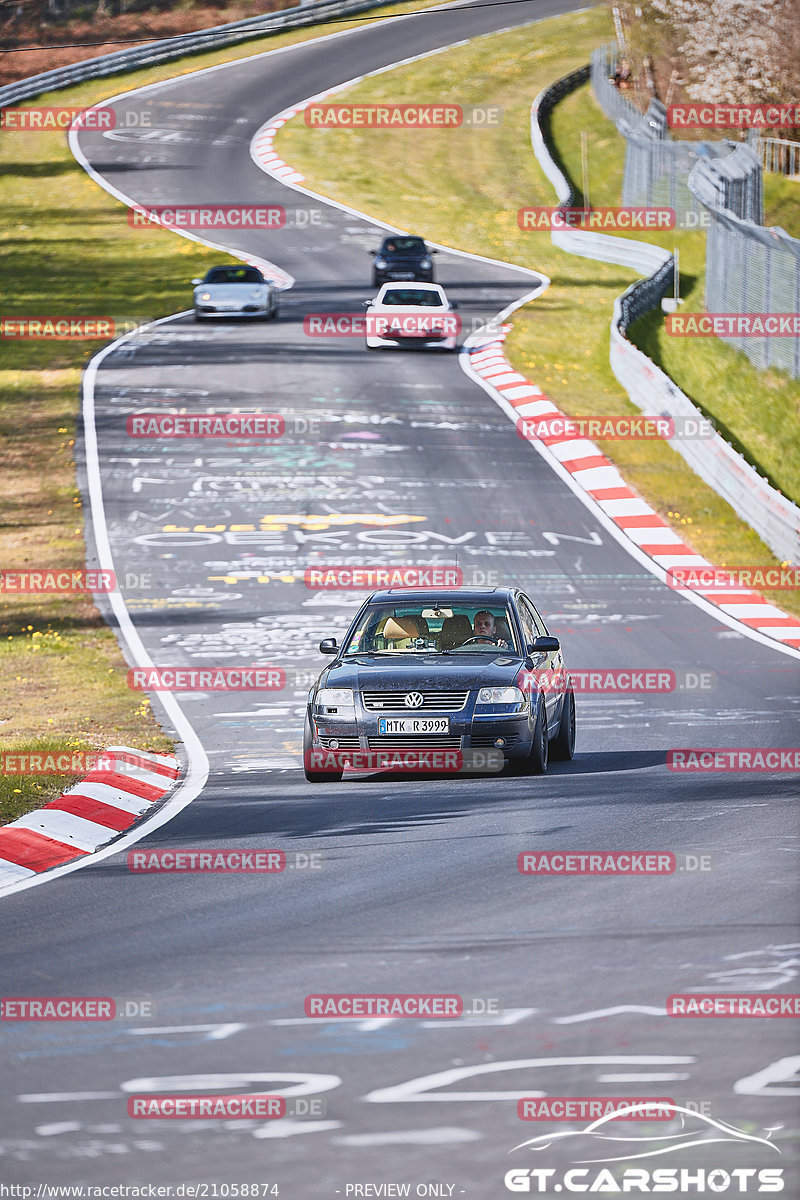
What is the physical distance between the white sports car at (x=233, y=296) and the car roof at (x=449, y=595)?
2753cm

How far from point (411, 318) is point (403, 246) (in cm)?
802

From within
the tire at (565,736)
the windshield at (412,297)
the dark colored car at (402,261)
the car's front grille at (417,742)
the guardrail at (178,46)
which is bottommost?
the tire at (565,736)

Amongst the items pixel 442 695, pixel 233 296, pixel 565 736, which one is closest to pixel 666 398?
pixel 233 296

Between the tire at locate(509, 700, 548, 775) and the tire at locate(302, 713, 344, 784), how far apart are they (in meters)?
1.33

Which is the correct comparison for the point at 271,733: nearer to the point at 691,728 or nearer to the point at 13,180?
the point at 691,728

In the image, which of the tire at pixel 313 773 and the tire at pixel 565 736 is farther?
the tire at pixel 565 736

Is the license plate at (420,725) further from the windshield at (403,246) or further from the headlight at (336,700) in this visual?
the windshield at (403,246)

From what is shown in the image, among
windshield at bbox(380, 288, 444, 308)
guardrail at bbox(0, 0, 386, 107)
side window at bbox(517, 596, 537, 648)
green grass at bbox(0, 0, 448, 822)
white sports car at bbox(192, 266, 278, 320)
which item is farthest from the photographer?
guardrail at bbox(0, 0, 386, 107)

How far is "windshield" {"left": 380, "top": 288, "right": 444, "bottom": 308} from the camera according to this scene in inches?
1575

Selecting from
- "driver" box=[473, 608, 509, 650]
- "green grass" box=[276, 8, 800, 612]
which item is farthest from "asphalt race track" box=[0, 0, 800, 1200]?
"green grass" box=[276, 8, 800, 612]

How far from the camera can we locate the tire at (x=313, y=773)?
13672 mm

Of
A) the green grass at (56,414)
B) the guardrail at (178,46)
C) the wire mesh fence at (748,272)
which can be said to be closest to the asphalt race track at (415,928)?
the green grass at (56,414)

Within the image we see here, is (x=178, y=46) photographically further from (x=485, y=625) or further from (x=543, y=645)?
(x=543, y=645)

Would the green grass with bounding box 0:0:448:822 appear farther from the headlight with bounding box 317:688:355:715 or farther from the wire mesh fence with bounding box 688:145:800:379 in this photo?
the wire mesh fence with bounding box 688:145:800:379
